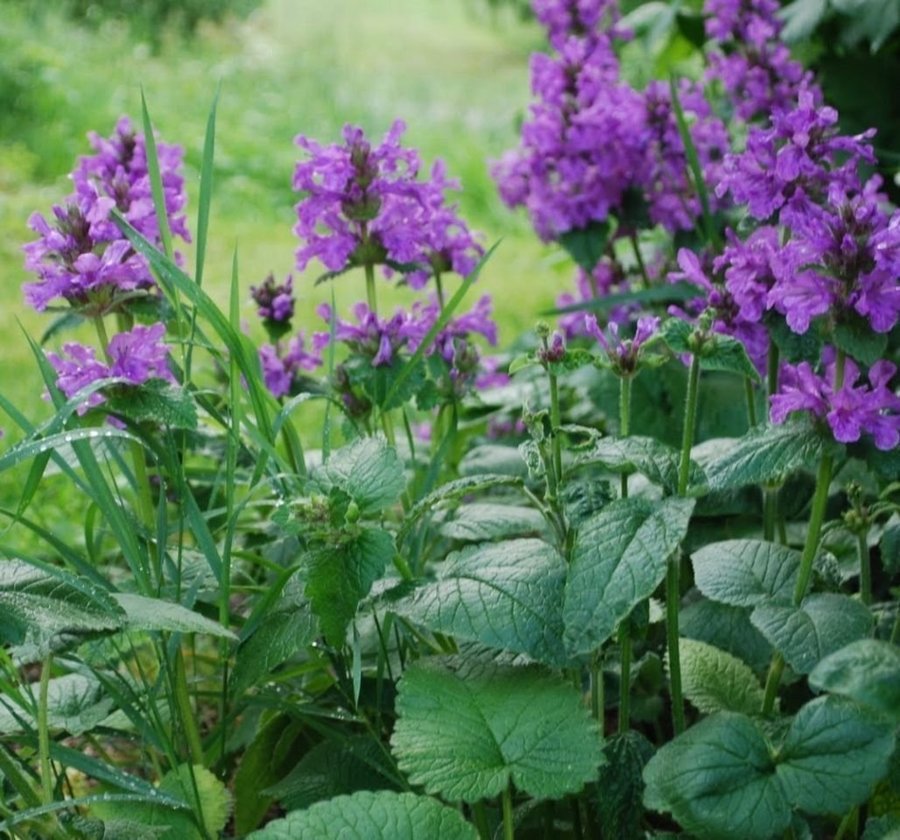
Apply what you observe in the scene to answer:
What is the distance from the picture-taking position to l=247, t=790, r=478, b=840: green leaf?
1151 mm

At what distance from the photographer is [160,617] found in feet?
4.07

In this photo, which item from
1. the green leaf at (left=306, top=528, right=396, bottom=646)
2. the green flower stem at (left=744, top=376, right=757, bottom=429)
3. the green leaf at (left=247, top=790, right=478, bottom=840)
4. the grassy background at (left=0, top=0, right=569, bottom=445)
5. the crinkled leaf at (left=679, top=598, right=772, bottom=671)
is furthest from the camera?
the grassy background at (left=0, top=0, right=569, bottom=445)

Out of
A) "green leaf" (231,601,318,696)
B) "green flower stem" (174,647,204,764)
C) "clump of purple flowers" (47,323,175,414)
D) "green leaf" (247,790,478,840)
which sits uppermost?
"clump of purple flowers" (47,323,175,414)

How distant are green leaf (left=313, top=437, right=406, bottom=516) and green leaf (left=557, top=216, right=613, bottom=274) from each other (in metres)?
1.03

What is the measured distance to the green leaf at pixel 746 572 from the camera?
54.0 inches

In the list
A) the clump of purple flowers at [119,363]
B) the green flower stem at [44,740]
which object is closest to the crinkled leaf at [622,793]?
the green flower stem at [44,740]

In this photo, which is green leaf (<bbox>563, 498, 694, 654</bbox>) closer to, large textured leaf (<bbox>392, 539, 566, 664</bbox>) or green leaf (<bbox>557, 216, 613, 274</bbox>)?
large textured leaf (<bbox>392, 539, 566, 664</bbox>)

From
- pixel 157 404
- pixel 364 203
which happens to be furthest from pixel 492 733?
pixel 364 203

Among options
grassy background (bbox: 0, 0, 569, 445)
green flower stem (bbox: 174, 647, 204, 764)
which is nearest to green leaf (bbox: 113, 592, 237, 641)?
green flower stem (bbox: 174, 647, 204, 764)

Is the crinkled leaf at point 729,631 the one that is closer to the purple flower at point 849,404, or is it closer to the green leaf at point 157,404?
the purple flower at point 849,404

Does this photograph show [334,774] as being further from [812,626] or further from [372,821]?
[812,626]

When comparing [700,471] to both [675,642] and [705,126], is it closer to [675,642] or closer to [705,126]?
[675,642]

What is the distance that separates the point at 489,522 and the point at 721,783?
1.63ft

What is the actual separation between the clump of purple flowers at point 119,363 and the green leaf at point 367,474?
0.23m
